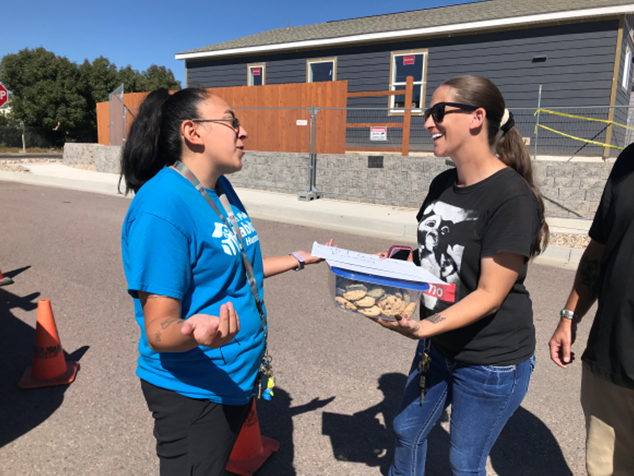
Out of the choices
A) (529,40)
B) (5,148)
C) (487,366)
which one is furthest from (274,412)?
(5,148)

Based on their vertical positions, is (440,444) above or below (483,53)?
below

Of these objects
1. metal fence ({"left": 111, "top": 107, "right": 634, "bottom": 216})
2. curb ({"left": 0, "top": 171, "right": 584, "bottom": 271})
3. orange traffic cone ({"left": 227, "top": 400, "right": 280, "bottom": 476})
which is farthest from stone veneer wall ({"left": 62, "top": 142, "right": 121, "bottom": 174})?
orange traffic cone ({"left": 227, "top": 400, "right": 280, "bottom": 476})

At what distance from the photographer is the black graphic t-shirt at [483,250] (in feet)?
5.34

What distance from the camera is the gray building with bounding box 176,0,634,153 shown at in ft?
42.4

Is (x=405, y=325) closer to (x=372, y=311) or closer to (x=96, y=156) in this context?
(x=372, y=311)

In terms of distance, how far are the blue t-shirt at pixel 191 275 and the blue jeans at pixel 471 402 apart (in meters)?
0.76

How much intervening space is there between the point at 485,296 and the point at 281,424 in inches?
75.0

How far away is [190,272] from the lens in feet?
4.95

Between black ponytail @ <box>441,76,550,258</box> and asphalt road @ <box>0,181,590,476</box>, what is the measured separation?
1.65m

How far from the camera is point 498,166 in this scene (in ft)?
5.91

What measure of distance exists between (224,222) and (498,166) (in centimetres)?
109

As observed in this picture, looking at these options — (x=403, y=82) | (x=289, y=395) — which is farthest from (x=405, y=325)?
(x=403, y=82)

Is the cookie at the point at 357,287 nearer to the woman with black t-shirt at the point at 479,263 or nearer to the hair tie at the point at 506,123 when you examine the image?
the woman with black t-shirt at the point at 479,263

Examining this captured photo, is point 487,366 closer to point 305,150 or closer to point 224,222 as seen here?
point 224,222
